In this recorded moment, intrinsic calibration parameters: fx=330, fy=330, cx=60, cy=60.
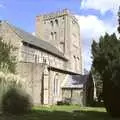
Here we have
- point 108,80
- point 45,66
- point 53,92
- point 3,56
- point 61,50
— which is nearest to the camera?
point 108,80

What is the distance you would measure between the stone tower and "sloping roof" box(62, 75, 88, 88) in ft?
67.4

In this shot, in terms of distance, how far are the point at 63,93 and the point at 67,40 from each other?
27694 millimetres

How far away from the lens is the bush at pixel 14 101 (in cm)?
2555

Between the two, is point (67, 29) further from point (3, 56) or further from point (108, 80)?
point (108, 80)

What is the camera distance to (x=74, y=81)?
176ft

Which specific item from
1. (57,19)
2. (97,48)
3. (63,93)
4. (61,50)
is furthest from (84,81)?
(57,19)

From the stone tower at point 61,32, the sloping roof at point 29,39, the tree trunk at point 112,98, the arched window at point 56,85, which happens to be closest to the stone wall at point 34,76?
the arched window at point 56,85

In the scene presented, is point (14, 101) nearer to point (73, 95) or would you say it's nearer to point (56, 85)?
point (56, 85)

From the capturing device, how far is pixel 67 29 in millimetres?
78562

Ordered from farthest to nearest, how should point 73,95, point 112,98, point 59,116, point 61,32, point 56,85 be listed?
1. point 61,32
2. point 56,85
3. point 73,95
4. point 59,116
5. point 112,98

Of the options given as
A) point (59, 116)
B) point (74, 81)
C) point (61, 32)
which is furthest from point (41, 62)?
point (59, 116)

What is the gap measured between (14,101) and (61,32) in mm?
54621

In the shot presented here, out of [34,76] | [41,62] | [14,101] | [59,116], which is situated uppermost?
[41,62]

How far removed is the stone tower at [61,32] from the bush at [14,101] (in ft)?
161
